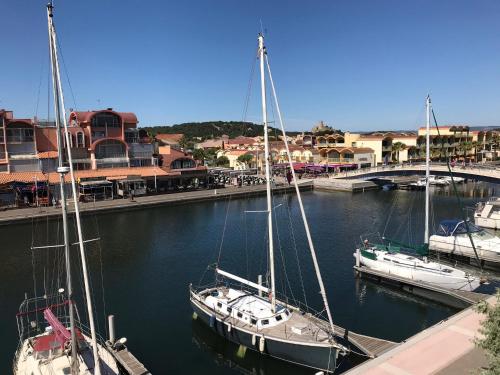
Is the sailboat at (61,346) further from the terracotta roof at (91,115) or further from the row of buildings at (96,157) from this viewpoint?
the terracotta roof at (91,115)

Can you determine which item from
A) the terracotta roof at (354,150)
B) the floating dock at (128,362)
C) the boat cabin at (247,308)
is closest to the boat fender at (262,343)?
the boat cabin at (247,308)

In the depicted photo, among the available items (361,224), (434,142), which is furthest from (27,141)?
(434,142)

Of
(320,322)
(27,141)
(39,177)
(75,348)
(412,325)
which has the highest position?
(27,141)

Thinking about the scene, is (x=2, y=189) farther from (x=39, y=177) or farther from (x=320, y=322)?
(x=320, y=322)

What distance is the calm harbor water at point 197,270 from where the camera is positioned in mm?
24656

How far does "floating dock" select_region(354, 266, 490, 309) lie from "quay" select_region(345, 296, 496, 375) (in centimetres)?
762

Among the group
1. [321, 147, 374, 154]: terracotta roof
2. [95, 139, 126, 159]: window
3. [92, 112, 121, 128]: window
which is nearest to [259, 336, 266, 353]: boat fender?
[95, 139, 126, 159]: window

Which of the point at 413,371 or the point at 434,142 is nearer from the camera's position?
the point at 413,371

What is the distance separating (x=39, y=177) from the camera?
67.8 m

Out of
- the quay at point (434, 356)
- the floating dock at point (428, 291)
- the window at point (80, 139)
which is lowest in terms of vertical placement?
the floating dock at point (428, 291)

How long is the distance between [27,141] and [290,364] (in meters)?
63.3

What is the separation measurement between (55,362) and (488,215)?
172ft

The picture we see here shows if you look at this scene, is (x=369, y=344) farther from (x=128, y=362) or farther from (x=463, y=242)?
(x=463, y=242)

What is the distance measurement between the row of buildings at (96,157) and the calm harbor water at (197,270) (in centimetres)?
1152
